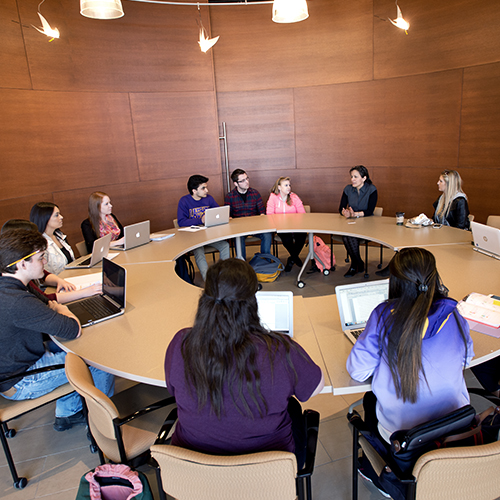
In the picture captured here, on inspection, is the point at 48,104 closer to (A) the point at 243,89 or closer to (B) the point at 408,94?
(A) the point at 243,89

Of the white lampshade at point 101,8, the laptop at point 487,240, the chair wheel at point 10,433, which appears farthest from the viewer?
the white lampshade at point 101,8

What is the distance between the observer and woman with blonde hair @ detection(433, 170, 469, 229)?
4094mm

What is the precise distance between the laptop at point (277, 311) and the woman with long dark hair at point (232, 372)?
63 centimetres

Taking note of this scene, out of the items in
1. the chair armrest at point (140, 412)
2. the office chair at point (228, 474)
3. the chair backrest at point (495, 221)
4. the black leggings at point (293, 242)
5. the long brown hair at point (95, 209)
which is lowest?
the black leggings at point (293, 242)

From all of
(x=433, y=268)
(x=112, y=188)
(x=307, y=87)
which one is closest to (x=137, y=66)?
(x=112, y=188)

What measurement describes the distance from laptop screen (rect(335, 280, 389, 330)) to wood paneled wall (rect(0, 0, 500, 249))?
4.02 meters

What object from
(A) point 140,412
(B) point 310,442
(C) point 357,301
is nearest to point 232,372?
(B) point 310,442

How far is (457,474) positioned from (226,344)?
812 millimetres

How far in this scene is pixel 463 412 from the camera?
1360 mm

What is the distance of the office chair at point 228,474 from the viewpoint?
116cm

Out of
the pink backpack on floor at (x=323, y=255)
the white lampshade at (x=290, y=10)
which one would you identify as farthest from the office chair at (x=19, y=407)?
the pink backpack on floor at (x=323, y=255)

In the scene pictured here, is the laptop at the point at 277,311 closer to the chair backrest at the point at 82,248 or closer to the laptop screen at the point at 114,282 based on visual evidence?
the laptop screen at the point at 114,282

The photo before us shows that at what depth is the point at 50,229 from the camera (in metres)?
3.45

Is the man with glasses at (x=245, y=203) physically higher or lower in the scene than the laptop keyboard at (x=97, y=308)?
higher
